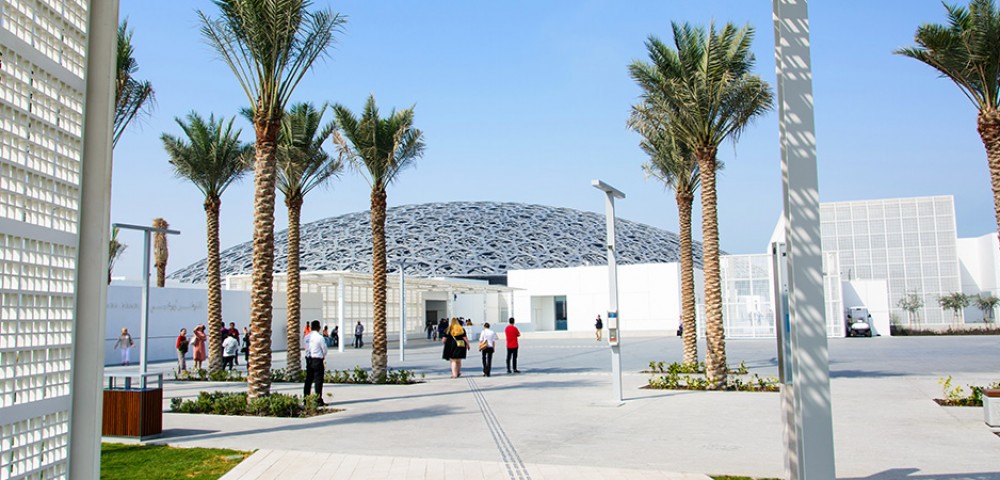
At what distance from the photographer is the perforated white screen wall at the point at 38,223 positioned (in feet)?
8.86

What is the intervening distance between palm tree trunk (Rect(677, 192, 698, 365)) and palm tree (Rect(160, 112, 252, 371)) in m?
11.6

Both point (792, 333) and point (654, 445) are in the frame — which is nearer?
point (792, 333)

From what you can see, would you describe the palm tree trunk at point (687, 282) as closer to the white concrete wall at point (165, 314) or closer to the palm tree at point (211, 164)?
the palm tree at point (211, 164)

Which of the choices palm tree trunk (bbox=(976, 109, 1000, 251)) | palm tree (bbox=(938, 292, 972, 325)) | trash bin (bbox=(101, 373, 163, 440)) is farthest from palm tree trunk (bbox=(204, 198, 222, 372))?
palm tree (bbox=(938, 292, 972, 325))

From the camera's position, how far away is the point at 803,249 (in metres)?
5.02

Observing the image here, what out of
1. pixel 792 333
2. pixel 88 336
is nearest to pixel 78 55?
pixel 88 336

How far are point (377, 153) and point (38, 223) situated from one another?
589 inches

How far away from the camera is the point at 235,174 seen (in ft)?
67.3

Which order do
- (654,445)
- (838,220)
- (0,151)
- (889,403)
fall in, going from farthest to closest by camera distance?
(838,220)
(889,403)
(654,445)
(0,151)

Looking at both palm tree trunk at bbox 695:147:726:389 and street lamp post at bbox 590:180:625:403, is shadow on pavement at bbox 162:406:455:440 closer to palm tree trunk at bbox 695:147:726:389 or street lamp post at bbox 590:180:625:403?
street lamp post at bbox 590:180:625:403

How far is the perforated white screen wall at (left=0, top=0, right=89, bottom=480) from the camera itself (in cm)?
270

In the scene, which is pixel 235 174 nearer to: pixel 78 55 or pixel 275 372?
pixel 275 372

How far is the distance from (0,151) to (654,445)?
7.50 meters

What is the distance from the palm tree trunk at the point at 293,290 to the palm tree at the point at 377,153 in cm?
184
